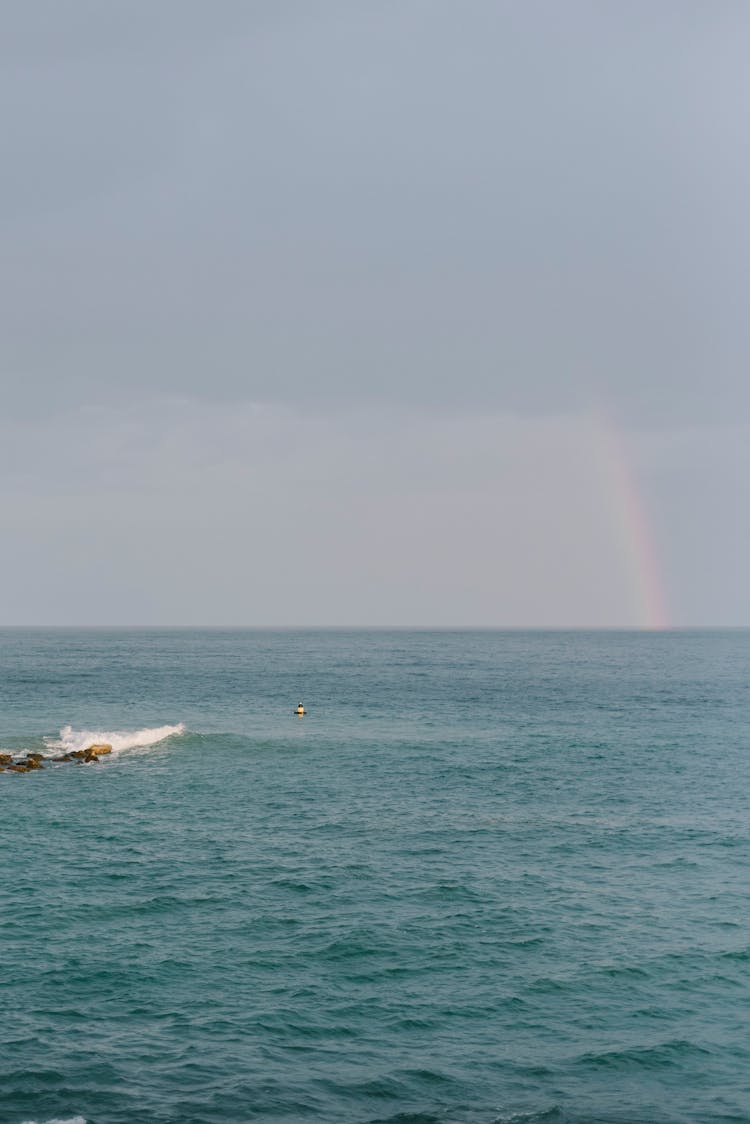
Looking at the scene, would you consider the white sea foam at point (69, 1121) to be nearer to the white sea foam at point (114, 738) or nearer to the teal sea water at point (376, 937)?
the teal sea water at point (376, 937)

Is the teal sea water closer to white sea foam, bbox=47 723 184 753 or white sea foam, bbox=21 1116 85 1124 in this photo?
white sea foam, bbox=21 1116 85 1124

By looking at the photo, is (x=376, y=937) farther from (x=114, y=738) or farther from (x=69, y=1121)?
(x=114, y=738)

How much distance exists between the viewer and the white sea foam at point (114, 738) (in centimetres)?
7871

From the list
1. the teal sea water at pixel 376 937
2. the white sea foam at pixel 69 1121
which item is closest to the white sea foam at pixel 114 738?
the teal sea water at pixel 376 937

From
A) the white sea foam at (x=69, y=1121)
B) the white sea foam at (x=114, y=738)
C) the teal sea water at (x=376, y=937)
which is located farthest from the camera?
the white sea foam at (x=114, y=738)

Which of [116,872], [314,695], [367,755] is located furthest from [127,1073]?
[314,695]

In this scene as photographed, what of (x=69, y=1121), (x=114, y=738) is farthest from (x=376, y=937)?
(x=114, y=738)

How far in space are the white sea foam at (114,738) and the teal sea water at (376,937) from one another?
2909mm

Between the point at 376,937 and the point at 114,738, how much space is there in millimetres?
51884

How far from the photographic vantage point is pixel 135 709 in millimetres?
105938

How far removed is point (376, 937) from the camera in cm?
3497

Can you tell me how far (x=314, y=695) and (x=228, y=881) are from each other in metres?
81.0

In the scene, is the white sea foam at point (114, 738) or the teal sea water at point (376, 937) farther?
the white sea foam at point (114, 738)

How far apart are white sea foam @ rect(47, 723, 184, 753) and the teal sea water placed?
291 centimetres
